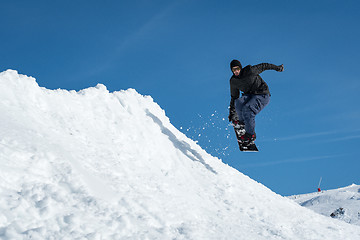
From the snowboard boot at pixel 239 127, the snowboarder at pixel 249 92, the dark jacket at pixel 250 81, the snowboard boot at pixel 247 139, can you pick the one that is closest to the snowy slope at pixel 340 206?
the snowboard boot at pixel 247 139

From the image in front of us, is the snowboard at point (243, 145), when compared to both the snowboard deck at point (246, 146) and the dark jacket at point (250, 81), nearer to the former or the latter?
the snowboard deck at point (246, 146)

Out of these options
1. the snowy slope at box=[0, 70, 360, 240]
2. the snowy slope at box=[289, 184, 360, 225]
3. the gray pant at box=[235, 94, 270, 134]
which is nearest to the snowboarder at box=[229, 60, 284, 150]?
the gray pant at box=[235, 94, 270, 134]

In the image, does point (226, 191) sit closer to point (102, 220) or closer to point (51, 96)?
point (102, 220)

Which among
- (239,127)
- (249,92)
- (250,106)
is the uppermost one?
(249,92)

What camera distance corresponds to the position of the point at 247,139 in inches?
367

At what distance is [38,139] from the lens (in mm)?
5703

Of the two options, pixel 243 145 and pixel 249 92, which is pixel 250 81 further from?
pixel 243 145

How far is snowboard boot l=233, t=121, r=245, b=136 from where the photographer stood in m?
9.51

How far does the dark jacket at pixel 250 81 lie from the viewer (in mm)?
8898

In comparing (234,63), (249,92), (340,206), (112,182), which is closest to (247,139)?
(249,92)

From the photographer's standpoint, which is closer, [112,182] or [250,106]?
[112,182]

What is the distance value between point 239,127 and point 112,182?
15.8ft

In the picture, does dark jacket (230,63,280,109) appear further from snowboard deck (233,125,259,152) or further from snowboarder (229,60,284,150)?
snowboard deck (233,125,259,152)

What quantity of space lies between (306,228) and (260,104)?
10.9 feet
